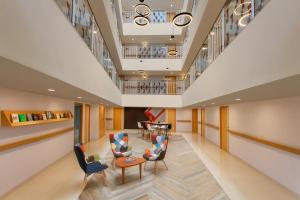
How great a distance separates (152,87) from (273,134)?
417 inches

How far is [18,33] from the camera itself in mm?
1902

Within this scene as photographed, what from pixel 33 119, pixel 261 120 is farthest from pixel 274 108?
pixel 33 119

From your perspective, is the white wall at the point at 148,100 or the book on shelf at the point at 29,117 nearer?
the book on shelf at the point at 29,117

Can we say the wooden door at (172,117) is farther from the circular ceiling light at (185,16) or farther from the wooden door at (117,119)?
the circular ceiling light at (185,16)

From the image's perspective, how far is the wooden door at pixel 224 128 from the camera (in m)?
9.01

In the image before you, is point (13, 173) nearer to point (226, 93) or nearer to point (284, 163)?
point (226, 93)

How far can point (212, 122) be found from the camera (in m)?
11.4

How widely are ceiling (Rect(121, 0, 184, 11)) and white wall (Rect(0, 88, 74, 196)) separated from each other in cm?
1074

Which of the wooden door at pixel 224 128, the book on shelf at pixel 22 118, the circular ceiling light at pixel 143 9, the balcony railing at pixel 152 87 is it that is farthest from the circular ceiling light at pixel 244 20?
the balcony railing at pixel 152 87

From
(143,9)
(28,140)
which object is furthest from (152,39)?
(28,140)

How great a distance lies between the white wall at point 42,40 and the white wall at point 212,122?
330 inches

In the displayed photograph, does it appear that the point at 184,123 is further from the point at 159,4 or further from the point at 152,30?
the point at 159,4

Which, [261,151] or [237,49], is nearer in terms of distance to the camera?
[237,49]

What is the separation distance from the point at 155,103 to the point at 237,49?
10974 millimetres
